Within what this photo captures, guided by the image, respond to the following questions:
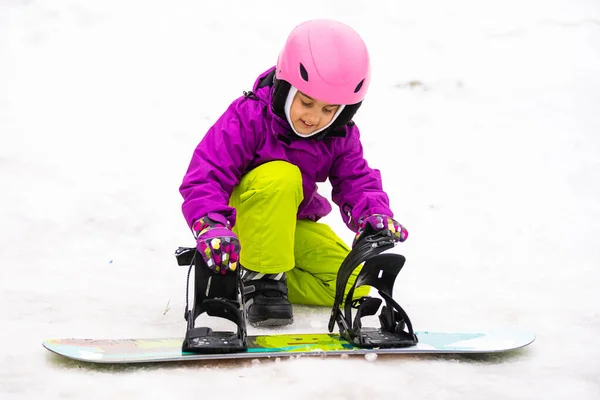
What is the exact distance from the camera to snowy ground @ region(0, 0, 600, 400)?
8.57 ft

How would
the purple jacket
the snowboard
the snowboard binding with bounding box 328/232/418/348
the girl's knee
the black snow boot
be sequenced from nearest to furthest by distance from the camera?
the snowboard → the snowboard binding with bounding box 328/232/418/348 → the purple jacket → the girl's knee → the black snow boot

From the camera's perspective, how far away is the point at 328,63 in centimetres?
288

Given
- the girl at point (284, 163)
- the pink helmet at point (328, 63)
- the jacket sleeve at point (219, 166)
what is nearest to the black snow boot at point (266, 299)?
the girl at point (284, 163)

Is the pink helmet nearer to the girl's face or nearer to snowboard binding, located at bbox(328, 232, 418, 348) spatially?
the girl's face

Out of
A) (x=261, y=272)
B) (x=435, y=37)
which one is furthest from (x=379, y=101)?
(x=261, y=272)

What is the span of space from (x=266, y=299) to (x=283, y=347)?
48 cm

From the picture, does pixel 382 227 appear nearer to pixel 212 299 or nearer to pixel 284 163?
pixel 284 163

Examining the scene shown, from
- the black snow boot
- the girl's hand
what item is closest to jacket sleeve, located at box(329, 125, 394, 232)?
the girl's hand

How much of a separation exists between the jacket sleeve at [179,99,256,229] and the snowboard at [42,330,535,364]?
1.60ft

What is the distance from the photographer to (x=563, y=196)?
493 centimetres

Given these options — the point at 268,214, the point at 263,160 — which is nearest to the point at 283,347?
the point at 268,214

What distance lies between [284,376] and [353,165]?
1.15 m

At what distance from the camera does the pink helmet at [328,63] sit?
2.89 meters

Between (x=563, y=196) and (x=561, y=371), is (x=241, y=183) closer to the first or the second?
(x=561, y=371)
